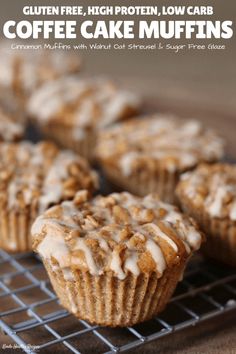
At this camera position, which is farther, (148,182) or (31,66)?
(31,66)

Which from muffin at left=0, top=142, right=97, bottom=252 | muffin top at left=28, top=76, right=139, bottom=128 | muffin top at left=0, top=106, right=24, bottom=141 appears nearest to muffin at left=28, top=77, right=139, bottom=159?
muffin top at left=28, top=76, right=139, bottom=128

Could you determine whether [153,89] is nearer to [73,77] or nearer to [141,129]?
[73,77]

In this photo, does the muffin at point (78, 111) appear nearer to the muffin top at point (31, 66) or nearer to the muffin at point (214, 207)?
the muffin top at point (31, 66)

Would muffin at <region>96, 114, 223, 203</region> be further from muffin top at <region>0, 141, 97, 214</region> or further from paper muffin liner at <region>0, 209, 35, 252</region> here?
paper muffin liner at <region>0, 209, 35, 252</region>

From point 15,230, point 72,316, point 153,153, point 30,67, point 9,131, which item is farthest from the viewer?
point 30,67

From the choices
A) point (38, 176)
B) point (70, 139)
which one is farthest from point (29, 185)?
point (70, 139)

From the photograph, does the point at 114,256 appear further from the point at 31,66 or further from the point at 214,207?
the point at 31,66
